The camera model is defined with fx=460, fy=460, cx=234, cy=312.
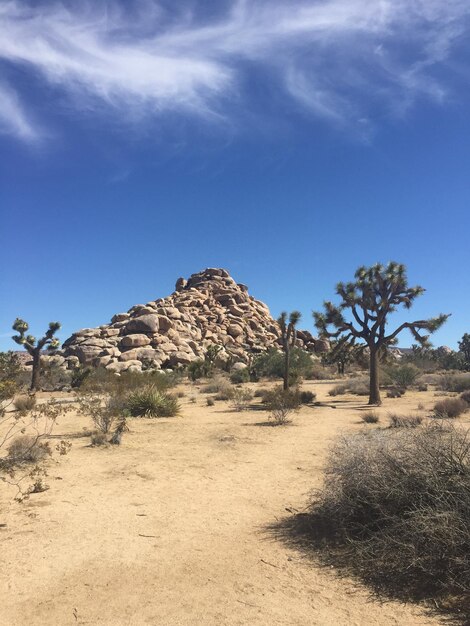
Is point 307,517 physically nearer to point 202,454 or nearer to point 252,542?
Result: point 252,542

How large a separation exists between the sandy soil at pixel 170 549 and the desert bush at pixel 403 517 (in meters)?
0.34

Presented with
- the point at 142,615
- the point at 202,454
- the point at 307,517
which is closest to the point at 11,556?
the point at 142,615

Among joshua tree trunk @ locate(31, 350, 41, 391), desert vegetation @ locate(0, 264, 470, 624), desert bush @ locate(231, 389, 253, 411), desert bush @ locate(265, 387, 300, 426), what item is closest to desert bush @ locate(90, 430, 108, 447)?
desert vegetation @ locate(0, 264, 470, 624)

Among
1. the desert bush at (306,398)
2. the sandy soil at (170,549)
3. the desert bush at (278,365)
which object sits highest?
the desert bush at (278,365)

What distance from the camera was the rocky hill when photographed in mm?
62219

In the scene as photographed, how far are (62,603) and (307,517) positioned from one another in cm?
340

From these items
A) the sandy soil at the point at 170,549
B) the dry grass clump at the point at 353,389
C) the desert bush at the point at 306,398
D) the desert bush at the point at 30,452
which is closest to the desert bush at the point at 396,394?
the dry grass clump at the point at 353,389

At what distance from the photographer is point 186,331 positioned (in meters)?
75.7

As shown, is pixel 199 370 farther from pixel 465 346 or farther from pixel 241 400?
pixel 465 346

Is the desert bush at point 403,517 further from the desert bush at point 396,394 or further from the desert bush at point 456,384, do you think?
the desert bush at point 456,384

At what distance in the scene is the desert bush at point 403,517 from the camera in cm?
425

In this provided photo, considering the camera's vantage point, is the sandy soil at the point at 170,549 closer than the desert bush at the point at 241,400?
Yes

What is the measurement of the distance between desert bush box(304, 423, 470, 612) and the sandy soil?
0.34m

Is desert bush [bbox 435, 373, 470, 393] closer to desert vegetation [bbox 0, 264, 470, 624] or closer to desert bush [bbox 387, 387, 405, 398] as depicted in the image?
desert vegetation [bbox 0, 264, 470, 624]
